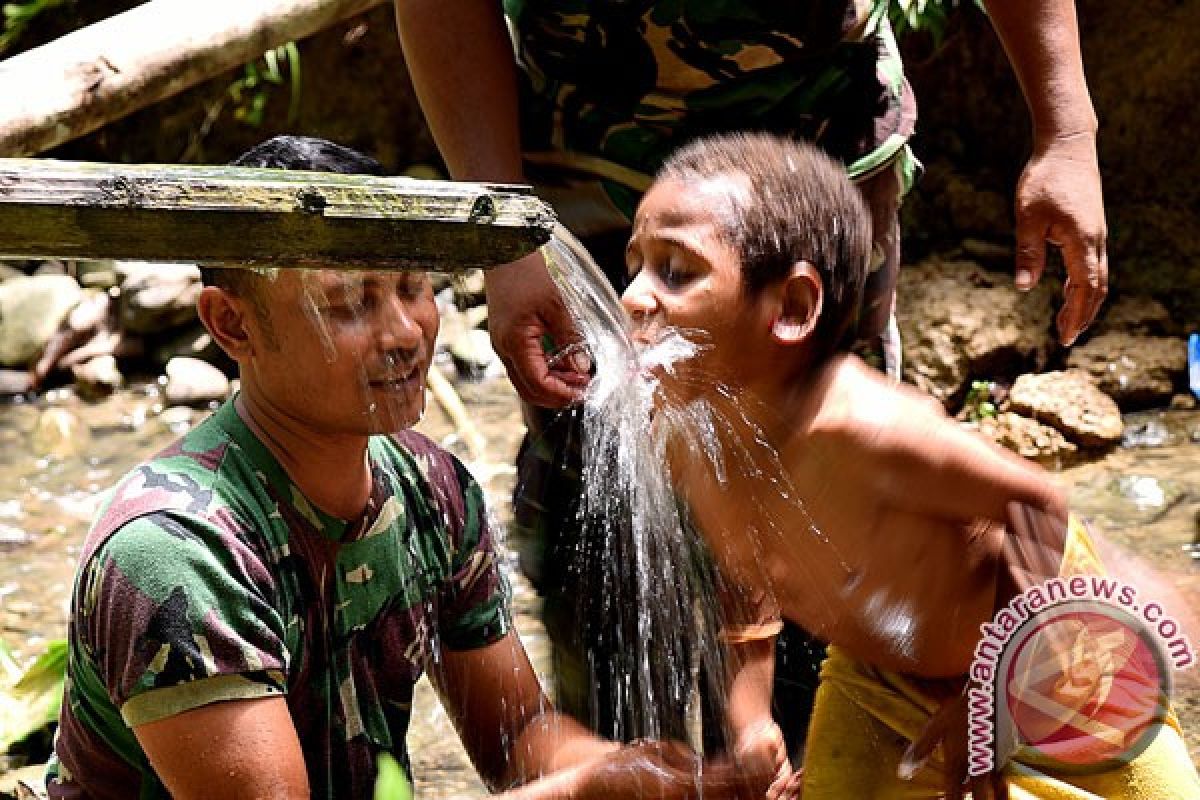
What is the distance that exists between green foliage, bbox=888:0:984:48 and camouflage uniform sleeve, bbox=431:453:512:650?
11.0 feet

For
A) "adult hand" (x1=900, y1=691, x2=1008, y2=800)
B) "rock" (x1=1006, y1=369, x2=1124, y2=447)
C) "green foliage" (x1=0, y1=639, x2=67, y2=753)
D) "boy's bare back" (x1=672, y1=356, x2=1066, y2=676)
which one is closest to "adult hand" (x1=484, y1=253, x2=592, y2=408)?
"boy's bare back" (x1=672, y1=356, x2=1066, y2=676)

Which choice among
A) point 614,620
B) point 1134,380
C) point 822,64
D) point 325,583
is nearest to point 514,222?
point 325,583

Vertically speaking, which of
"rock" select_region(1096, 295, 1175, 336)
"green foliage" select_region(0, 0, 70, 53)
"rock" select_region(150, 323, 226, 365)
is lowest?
"rock" select_region(1096, 295, 1175, 336)

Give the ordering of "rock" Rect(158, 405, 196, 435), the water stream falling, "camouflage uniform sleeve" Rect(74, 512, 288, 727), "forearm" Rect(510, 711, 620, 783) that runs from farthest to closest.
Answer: "rock" Rect(158, 405, 196, 435) < "forearm" Rect(510, 711, 620, 783) < the water stream falling < "camouflage uniform sleeve" Rect(74, 512, 288, 727)

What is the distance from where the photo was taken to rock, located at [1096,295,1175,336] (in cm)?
609

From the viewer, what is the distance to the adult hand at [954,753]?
261cm

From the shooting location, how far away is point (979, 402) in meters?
5.77

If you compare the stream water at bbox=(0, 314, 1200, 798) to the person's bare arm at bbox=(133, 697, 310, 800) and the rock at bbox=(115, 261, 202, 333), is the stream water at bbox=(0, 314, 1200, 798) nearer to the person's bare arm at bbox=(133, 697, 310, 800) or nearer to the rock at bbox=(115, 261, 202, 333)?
the rock at bbox=(115, 261, 202, 333)

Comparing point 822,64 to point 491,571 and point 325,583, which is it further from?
point 325,583

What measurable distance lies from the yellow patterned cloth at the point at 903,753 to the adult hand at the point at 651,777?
0.75 feet

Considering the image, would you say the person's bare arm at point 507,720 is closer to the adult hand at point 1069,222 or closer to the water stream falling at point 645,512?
the water stream falling at point 645,512

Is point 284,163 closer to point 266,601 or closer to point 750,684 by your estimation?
point 266,601

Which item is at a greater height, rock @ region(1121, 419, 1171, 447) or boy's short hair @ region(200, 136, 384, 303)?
boy's short hair @ region(200, 136, 384, 303)

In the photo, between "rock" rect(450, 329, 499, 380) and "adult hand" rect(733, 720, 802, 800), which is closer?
"adult hand" rect(733, 720, 802, 800)
